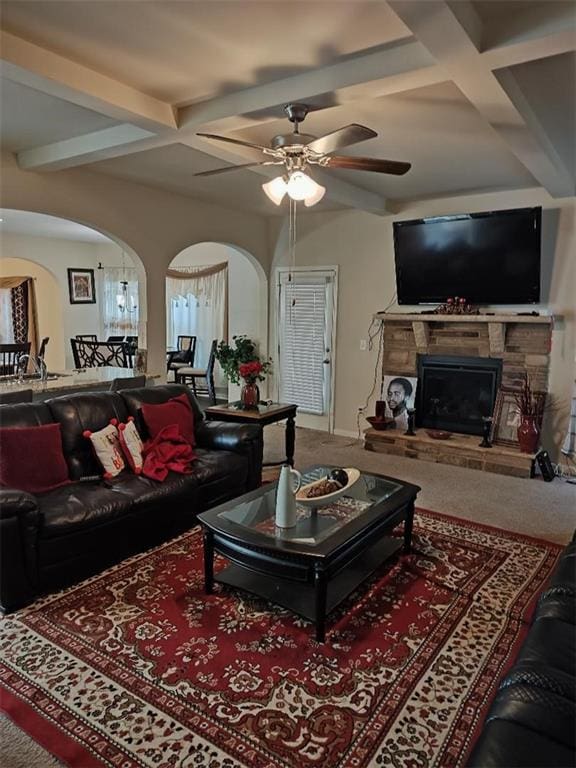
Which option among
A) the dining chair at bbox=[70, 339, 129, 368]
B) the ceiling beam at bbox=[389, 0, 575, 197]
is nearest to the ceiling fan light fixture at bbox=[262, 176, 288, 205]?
the ceiling beam at bbox=[389, 0, 575, 197]

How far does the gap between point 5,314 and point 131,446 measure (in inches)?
315

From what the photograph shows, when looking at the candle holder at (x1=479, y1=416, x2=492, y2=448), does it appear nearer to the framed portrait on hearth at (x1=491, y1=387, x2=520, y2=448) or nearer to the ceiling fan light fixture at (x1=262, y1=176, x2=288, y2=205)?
the framed portrait on hearth at (x1=491, y1=387, x2=520, y2=448)

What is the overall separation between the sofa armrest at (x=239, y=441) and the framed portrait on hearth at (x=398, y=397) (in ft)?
7.36

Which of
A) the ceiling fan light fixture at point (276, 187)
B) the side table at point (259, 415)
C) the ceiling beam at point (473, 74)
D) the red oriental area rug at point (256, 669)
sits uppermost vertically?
the ceiling beam at point (473, 74)

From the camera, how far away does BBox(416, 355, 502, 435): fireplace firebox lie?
542 centimetres

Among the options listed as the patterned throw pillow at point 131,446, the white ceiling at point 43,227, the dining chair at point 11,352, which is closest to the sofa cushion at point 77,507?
the patterned throw pillow at point 131,446

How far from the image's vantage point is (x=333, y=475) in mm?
3055

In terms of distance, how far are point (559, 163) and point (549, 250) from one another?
4.18ft

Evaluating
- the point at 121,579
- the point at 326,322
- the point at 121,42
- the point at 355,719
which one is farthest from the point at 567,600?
the point at 326,322

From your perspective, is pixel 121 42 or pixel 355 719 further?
pixel 121 42

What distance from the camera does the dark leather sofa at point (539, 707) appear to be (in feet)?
4.09

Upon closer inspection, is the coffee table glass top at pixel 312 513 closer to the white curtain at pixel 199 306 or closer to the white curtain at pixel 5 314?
the white curtain at pixel 199 306

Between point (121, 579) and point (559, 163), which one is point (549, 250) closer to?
point (559, 163)

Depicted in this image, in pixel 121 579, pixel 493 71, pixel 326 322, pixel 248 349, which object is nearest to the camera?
pixel 493 71
